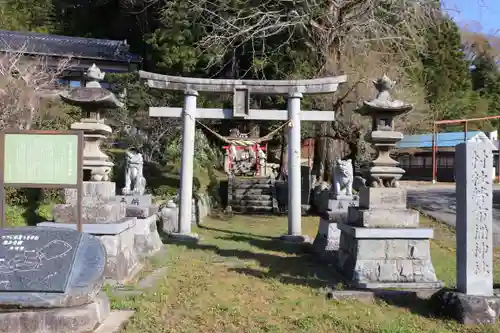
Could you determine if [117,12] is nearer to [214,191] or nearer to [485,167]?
[214,191]

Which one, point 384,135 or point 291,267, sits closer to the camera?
point 384,135

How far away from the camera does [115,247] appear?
6.87 metres

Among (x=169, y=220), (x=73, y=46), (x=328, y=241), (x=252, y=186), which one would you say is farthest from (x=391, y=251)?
(x=73, y=46)

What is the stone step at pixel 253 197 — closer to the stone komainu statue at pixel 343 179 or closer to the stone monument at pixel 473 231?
the stone komainu statue at pixel 343 179

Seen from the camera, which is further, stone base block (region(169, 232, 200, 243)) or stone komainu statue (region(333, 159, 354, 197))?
stone base block (region(169, 232, 200, 243))

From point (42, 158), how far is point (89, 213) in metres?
1.42

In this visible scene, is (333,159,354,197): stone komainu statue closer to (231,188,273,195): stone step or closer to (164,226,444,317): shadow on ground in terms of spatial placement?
(164,226,444,317): shadow on ground

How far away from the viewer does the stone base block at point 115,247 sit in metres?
6.73

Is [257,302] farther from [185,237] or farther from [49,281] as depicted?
[185,237]

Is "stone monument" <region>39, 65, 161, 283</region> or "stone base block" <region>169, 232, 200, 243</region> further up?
"stone monument" <region>39, 65, 161, 283</region>

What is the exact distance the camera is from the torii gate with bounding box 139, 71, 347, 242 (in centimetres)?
1186

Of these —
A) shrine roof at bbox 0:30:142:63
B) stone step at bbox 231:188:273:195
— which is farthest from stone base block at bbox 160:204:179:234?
shrine roof at bbox 0:30:142:63

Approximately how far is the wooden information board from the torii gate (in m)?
5.99

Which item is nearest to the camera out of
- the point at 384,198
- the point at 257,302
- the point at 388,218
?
the point at 257,302
